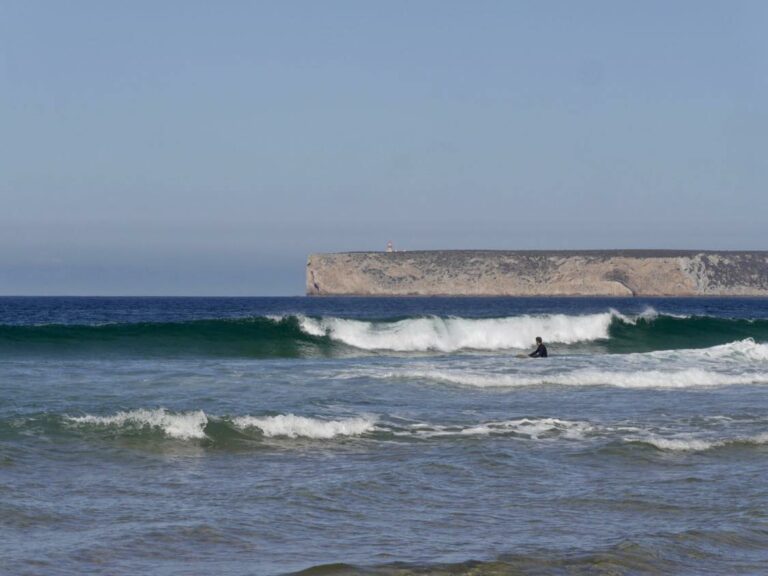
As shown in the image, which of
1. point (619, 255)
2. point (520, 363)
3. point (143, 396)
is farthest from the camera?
point (619, 255)

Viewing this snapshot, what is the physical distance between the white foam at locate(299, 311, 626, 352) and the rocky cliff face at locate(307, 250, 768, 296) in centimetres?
9729

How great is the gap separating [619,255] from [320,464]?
132m

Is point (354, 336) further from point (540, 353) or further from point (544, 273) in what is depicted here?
point (544, 273)

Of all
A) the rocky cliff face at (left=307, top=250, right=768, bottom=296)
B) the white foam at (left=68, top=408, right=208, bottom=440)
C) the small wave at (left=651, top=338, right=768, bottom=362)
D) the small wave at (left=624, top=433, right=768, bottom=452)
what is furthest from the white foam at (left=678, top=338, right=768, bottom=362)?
the rocky cliff face at (left=307, top=250, right=768, bottom=296)

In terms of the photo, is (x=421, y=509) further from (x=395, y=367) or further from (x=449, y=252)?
(x=449, y=252)

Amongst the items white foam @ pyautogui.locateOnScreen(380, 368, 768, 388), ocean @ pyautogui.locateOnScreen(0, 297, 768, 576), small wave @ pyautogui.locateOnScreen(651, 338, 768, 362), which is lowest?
ocean @ pyautogui.locateOnScreen(0, 297, 768, 576)

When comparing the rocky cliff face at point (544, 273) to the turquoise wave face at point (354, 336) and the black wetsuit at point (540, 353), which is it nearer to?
the turquoise wave face at point (354, 336)

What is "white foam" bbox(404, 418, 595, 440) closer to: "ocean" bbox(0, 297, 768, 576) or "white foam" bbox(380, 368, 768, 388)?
"ocean" bbox(0, 297, 768, 576)

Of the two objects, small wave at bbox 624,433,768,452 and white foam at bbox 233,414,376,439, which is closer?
small wave at bbox 624,433,768,452

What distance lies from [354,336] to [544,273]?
10648cm

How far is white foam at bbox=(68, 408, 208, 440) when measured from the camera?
44.0 ft

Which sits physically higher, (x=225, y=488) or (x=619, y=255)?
(x=619, y=255)

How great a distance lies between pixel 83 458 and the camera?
11789 millimetres

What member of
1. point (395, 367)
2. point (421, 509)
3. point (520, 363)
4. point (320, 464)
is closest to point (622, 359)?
point (520, 363)
